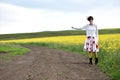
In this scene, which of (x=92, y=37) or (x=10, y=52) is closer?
(x=92, y=37)

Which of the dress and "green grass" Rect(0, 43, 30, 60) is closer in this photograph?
the dress

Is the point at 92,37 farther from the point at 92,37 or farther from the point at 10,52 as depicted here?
the point at 10,52

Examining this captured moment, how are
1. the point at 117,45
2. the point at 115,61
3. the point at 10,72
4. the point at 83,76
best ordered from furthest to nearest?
1. the point at 117,45
2. the point at 115,61
3. the point at 10,72
4. the point at 83,76

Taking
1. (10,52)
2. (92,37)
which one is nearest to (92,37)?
(92,37)

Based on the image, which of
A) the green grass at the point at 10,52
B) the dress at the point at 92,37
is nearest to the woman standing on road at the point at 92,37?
the dress at the point at 92,37

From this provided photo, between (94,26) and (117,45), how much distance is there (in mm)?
4386

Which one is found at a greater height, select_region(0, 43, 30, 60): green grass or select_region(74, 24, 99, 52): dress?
select_region(74, 24, 99, 52): dress

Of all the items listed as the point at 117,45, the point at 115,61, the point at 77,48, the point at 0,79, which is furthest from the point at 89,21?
the point at 77,48

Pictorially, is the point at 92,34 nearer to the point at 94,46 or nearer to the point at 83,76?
the point at 94,46

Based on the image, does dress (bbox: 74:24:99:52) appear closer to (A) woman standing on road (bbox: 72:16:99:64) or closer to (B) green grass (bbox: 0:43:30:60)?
(A) woman standing on road (bbox: 72:16:99:64)

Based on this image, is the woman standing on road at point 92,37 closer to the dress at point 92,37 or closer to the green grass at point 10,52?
the dress at point 92,37

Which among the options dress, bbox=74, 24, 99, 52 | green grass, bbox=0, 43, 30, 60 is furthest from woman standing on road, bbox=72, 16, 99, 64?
green grass, bbox=0, 43, 30, 60

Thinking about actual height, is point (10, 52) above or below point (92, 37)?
below

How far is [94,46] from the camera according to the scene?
62.7ft
